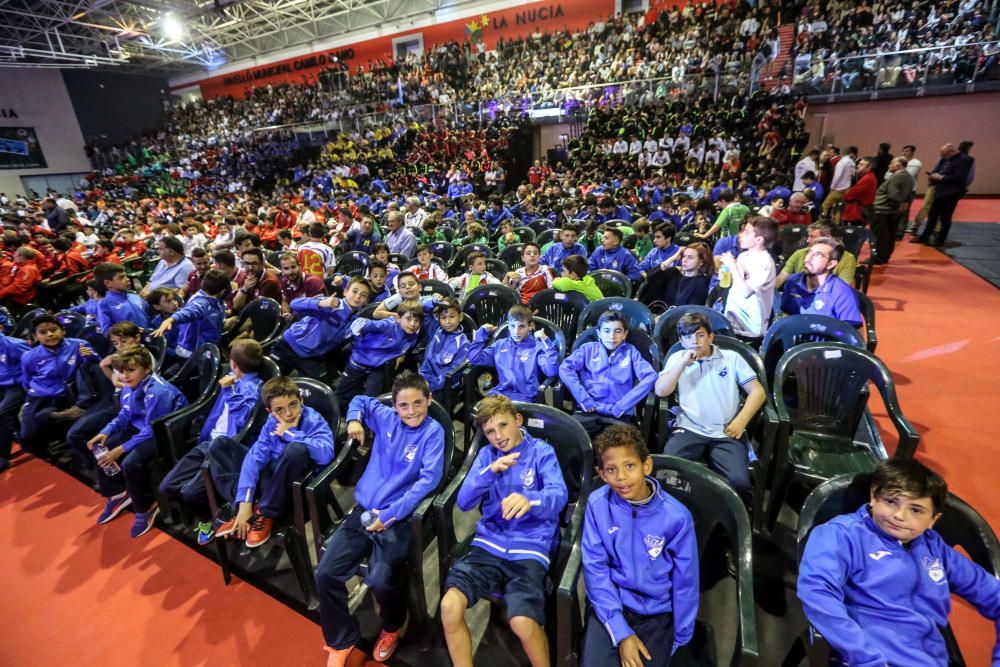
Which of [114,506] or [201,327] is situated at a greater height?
[201,327]

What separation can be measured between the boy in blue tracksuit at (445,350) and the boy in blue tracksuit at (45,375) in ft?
9.25

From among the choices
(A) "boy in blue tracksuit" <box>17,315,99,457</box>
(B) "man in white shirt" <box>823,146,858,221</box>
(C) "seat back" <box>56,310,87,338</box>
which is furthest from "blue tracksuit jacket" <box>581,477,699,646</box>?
(B) "man in white shirt" <box>823,146,858,221</box>

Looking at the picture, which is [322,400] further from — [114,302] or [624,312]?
[114,302]

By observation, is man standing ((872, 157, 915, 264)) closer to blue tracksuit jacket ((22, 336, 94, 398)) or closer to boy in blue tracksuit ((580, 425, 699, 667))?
boy in blue tracksuit ((580, 425, 699, 667))

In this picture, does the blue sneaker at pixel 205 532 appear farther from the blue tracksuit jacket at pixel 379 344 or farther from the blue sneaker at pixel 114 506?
the blue tracksuit jacket at pixel 379 344

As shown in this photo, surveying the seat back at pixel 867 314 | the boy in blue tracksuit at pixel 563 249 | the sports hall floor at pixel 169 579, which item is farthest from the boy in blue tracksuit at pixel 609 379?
the boy in blue tracksuit at pixel 563 249

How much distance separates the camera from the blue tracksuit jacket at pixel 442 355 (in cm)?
358

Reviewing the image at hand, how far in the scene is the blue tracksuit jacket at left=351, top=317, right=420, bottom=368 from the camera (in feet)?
12.1

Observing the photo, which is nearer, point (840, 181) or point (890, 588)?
point (890, 588)

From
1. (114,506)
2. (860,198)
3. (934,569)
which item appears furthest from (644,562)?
(860,198)

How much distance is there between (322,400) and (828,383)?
318cm

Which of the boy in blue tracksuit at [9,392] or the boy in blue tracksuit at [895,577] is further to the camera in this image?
the boy in blue tracksuit at [9,392]

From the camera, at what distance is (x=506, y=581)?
2025 mm

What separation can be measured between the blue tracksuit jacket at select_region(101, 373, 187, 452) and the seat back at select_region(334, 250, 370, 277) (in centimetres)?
347
